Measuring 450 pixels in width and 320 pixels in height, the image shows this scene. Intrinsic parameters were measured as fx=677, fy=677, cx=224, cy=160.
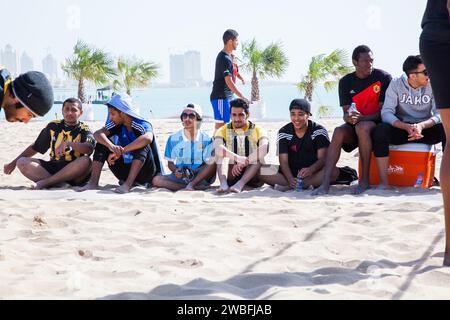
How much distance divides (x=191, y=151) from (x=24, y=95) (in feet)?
11.5

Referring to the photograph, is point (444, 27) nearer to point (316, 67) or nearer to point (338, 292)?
point (338, 292)

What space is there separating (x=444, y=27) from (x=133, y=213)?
2630mm

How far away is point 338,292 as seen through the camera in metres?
3.00

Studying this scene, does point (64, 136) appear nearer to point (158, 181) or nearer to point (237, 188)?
point (158, 181)

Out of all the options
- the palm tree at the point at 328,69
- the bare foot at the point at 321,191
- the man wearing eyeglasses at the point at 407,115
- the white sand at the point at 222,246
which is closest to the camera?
the white sand at the point at 222,246

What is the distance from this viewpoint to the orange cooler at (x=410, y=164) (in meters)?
6.19

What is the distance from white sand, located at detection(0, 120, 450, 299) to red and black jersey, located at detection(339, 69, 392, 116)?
3.31ft

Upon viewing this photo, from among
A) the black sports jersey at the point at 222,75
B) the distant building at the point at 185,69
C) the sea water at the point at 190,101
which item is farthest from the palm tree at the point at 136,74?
the distant building at the point at 185,69

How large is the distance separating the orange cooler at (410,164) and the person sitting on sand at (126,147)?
2.19 metres

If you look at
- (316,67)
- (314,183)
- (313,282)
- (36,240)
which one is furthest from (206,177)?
(316,67)

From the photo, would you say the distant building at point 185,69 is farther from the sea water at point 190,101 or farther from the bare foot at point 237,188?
the bare foot at point 237,188

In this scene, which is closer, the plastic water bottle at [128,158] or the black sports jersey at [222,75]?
the plastic water bottle at [128,158]

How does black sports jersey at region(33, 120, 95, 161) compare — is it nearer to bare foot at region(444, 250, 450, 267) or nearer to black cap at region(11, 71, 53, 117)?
black cap at region(11, 71, 53, 117)

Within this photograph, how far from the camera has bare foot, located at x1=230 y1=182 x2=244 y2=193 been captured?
613 centimetres
